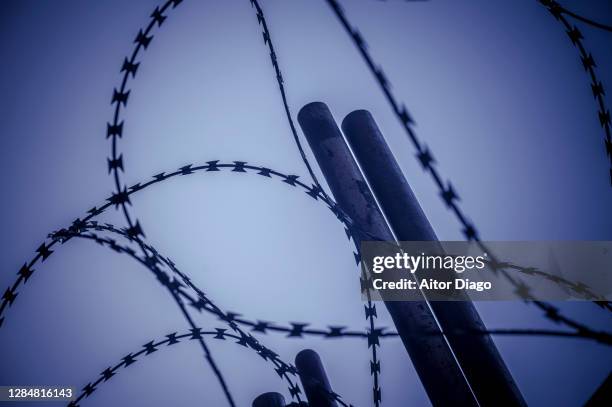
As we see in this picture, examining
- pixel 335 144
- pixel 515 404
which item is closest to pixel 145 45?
pixel 335 144

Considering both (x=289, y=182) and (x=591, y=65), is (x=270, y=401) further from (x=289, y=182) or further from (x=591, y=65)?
(x=591, y=65)

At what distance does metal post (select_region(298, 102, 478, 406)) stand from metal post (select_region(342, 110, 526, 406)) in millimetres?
119

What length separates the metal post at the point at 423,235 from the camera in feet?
10.2

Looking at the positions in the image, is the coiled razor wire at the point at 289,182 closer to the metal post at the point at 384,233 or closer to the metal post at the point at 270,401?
the metal post at the point at 384,233

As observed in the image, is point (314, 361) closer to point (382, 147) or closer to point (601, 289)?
point (382, 147)

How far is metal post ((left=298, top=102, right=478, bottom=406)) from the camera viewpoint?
3.10 m

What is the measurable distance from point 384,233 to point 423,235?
0.44 m

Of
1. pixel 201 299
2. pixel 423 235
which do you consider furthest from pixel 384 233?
pixel 201 299

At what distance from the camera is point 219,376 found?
107 inches

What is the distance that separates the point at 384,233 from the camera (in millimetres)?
3838

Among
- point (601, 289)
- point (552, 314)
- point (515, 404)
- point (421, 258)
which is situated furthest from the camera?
point (601, 289)

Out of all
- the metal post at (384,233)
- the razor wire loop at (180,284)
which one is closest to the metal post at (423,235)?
the metal post at (384,233)

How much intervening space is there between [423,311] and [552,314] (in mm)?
1855

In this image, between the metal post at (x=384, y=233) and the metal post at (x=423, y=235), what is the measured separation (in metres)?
0.12
